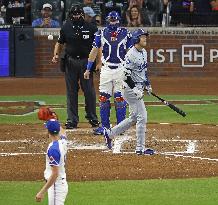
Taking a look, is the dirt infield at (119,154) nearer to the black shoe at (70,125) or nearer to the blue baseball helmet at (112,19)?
the black shoe at (70,125)

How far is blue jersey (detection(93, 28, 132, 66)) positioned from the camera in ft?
51.3

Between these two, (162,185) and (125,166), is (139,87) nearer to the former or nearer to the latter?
(125,166)

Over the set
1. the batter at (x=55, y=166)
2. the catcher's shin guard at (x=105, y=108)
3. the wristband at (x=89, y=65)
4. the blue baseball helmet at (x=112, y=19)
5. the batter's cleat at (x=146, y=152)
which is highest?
the blue baseball helmet at (x=112, y=19)

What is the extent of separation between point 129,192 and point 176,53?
16.0 metres

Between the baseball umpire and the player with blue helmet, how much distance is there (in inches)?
51.4

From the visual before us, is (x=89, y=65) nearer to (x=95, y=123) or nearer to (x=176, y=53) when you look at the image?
(x=95, y=123)

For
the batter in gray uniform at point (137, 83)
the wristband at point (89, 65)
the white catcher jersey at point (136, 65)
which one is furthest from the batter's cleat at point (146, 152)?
the wristband at point (89, 65)

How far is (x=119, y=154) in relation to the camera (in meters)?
14.2

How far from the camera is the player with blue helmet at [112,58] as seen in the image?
1564cm

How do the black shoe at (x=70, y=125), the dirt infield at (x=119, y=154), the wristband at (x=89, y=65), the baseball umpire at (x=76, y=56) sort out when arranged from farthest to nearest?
the black shoe at (x=70, y=125) < the baseball umpire at (x=76, y=56) < the wristband at (x=89, y=65) < the dirt infield at (x=119, y=154)

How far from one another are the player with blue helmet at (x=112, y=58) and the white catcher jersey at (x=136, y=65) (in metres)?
1.60

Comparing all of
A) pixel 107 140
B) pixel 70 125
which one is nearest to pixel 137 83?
pixel 107 140

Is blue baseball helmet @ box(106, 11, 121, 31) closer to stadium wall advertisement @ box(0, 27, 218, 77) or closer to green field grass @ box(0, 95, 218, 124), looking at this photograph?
green field grass @ box(0, 95, 218, 124)

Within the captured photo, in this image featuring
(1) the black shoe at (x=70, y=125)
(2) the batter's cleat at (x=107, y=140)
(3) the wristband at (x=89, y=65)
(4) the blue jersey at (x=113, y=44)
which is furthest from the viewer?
(1) the black shoe at (x=70, y=125)
